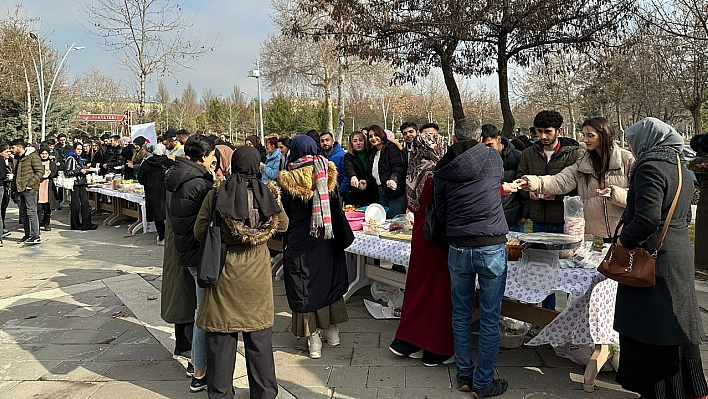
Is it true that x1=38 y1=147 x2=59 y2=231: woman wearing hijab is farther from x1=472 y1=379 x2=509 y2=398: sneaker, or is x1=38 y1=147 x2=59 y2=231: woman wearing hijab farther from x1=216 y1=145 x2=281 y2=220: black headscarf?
x1=472 y1=379 x2=509 y2=398: sneaker

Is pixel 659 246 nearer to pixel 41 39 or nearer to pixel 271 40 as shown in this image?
pixel 271 40

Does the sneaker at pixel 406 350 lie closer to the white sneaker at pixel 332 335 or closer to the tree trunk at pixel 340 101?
the white sneaker at pixel 332 335

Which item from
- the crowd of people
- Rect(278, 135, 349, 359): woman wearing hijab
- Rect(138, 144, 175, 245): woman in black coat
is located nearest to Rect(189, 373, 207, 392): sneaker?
the crowd of people

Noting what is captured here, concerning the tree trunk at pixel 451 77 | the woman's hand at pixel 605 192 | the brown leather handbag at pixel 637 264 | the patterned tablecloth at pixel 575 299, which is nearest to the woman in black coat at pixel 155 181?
the tree trunk at pixel 451 77

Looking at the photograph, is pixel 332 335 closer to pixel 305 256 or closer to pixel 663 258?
pixel 305 256

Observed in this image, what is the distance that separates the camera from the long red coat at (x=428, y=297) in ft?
12.7

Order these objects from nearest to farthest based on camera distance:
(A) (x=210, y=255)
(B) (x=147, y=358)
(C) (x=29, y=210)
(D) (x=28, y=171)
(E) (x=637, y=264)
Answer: (E) (x=637, y=264)
(A) (x=210, y=255)
(B) (x=147, y=358)
(D) (x=28, y=171)
(C) (x=29, y=210)

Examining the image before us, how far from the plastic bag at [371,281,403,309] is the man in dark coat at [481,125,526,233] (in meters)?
1.31

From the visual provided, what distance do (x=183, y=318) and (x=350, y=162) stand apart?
343cm

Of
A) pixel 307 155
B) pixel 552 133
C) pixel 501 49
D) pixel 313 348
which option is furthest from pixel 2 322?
pixel 501 49

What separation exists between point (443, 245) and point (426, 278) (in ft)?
1.22

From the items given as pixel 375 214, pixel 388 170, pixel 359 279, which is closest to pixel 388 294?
pixel 359 279

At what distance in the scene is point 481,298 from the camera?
3.46 metres

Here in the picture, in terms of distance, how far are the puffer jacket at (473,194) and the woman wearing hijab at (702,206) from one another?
13.5 ft
